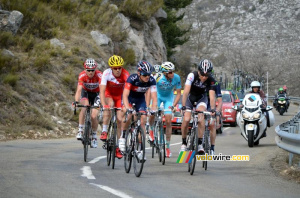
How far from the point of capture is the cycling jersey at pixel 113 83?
1293 cm

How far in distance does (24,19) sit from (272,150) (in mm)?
17557

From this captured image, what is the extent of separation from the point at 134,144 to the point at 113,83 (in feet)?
7.05

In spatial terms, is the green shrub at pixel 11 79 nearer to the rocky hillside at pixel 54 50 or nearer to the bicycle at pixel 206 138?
the rocky hillside at pixel 54 50

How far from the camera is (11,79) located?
74.2 feet

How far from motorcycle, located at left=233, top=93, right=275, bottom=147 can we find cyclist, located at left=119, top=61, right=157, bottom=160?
6092 mm

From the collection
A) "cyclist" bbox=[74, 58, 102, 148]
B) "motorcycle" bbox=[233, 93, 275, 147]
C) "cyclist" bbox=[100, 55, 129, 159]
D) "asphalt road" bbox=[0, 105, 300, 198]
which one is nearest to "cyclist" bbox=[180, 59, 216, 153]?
"asphalt road" bbox=[0, 105, 300, 198]

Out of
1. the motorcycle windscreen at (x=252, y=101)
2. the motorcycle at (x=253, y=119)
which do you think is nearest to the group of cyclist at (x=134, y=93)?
the motorcycle at (x=253, y=119)

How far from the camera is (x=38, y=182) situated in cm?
962

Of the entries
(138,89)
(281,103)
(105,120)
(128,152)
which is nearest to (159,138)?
(105,120)

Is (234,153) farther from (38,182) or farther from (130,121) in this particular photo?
(38,182)

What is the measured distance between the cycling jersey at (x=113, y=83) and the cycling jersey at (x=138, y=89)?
0.68 m

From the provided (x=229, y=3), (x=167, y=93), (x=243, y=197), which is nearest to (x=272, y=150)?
(x=167, y=93)

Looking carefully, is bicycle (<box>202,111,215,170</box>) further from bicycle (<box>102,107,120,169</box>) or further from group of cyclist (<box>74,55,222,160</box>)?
bicycle (<box>102,107,120,169</box>)

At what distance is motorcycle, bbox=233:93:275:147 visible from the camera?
709 inches
